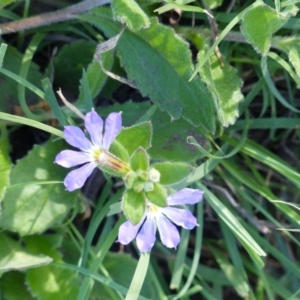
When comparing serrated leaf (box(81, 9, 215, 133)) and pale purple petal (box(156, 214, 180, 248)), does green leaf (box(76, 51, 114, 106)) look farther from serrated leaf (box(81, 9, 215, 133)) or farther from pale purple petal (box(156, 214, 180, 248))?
pale purple petal (box(156, 214, 180, 248))

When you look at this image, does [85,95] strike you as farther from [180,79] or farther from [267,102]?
[267,102]

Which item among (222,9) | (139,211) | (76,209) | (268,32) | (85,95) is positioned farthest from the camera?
(222,9)

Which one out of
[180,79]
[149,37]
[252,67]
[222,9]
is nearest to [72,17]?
[149,37]

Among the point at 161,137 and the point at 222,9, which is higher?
the point at 222,9

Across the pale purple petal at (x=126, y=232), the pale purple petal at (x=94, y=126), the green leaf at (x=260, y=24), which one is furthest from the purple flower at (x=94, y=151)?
the green leaf at (x=260, y=24)

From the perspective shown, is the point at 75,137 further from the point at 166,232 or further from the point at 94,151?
the point at 166,232

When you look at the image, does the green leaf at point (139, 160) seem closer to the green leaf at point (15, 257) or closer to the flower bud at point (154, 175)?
the flower bud at point (154, 175)

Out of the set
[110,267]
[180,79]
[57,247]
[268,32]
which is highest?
[268,32]
